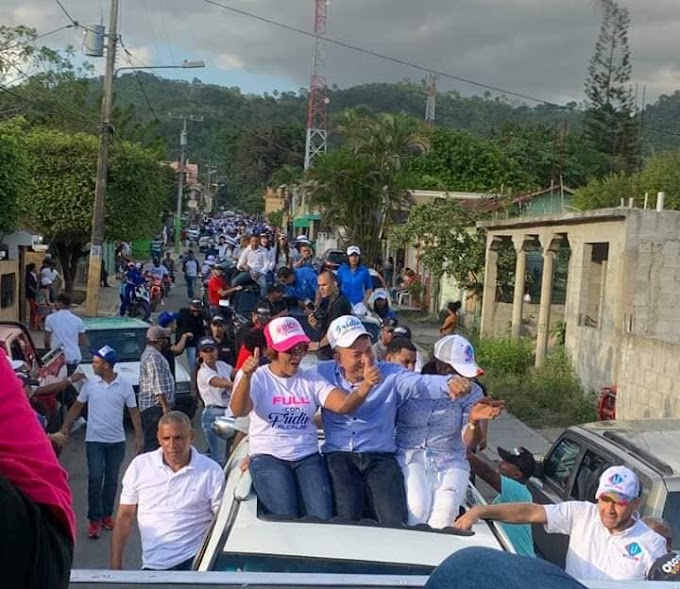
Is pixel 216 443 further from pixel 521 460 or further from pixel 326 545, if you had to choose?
pixel 326 545

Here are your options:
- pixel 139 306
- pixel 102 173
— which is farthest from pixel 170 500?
pixel 139 306

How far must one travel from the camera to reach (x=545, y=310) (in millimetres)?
17391

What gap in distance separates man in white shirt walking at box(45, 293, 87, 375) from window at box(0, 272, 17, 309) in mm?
10053

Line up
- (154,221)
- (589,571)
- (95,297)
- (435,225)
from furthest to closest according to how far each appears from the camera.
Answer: (154,221), (435,225), (95,297), (589,571)

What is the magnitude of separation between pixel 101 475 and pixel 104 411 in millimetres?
572

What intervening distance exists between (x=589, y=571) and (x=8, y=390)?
3931 millimetres

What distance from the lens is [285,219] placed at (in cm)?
7900

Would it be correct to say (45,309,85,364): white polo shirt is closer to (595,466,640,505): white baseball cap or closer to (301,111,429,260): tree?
(595,466,640,505): white baseball cap

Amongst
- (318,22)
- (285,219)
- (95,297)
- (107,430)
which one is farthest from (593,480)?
(285,219)

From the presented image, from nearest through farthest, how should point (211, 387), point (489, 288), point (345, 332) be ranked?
1. point (345, 332)
2. point (211, 387)
3. point (489, 288)

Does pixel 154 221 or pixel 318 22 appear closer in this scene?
pixel 154 221

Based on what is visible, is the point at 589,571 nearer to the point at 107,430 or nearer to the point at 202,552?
the point at 202,552

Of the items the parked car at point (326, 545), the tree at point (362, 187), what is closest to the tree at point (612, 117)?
the tree at point (362, 187)

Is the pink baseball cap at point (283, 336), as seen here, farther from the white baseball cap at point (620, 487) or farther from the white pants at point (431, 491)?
the white baseball cap at point (620, 487)
